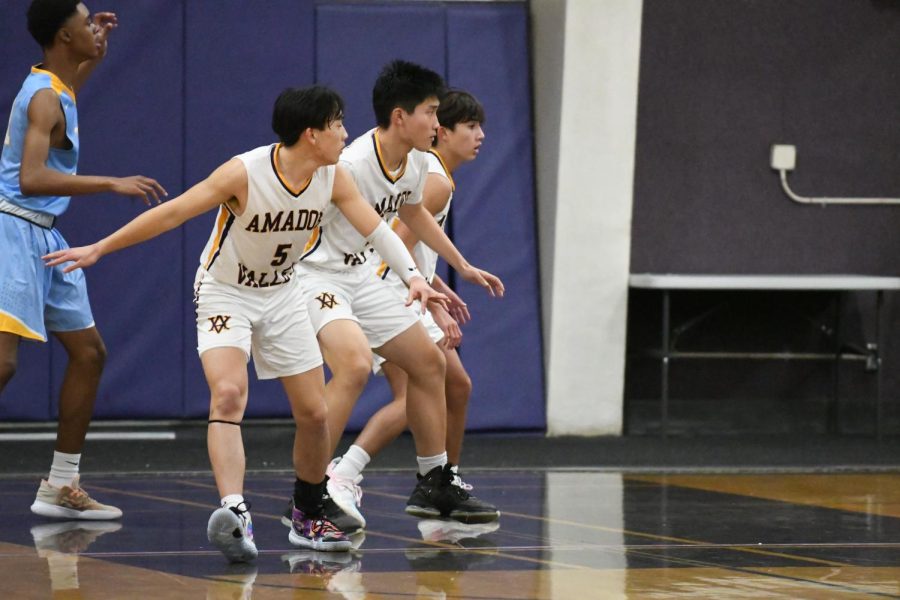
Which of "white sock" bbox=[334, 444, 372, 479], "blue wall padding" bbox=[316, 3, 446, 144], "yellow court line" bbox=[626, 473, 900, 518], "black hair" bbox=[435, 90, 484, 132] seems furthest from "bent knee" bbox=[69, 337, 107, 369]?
"blue wall padding" bbox=[316, 3, 446, 144]

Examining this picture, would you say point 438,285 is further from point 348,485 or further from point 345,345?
point 348,485

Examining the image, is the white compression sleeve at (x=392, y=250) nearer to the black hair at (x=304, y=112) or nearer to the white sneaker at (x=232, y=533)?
the black hair at (x=304, y=112)

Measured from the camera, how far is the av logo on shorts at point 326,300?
16.5ft

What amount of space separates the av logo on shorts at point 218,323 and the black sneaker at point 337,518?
27.3 inches

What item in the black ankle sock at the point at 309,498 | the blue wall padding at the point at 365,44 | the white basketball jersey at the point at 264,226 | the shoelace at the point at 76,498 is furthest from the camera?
the blue wall padding at the point at 365,44

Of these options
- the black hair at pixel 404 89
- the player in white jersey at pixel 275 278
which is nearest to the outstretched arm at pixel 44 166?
the player in white jersey at pixel 275 278

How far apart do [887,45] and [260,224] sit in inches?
241

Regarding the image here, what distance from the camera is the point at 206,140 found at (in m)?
8.48

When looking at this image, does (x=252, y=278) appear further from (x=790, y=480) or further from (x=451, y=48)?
(x=451, y=48)

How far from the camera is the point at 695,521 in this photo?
5.38 meters

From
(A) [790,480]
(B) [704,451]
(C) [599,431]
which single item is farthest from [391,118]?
(C) [599,431]

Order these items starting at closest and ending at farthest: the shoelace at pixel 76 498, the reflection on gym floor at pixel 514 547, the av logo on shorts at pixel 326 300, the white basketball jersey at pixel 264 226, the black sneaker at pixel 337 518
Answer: the reflection on gym floor at pixel 514 547 → the white basketball jersey at pixel 264 226 → the black sneaker at pixel 337 518 → the av logo on shorts at pixel 326 300 → the shoelace at pixel 76 498

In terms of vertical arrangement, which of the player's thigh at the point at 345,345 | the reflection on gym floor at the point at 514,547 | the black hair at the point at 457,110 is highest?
the black hair at the point at 457,110

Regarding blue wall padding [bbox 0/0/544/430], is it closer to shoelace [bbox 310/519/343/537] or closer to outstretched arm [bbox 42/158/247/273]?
shoelace [bbox 310/519/343/537]
